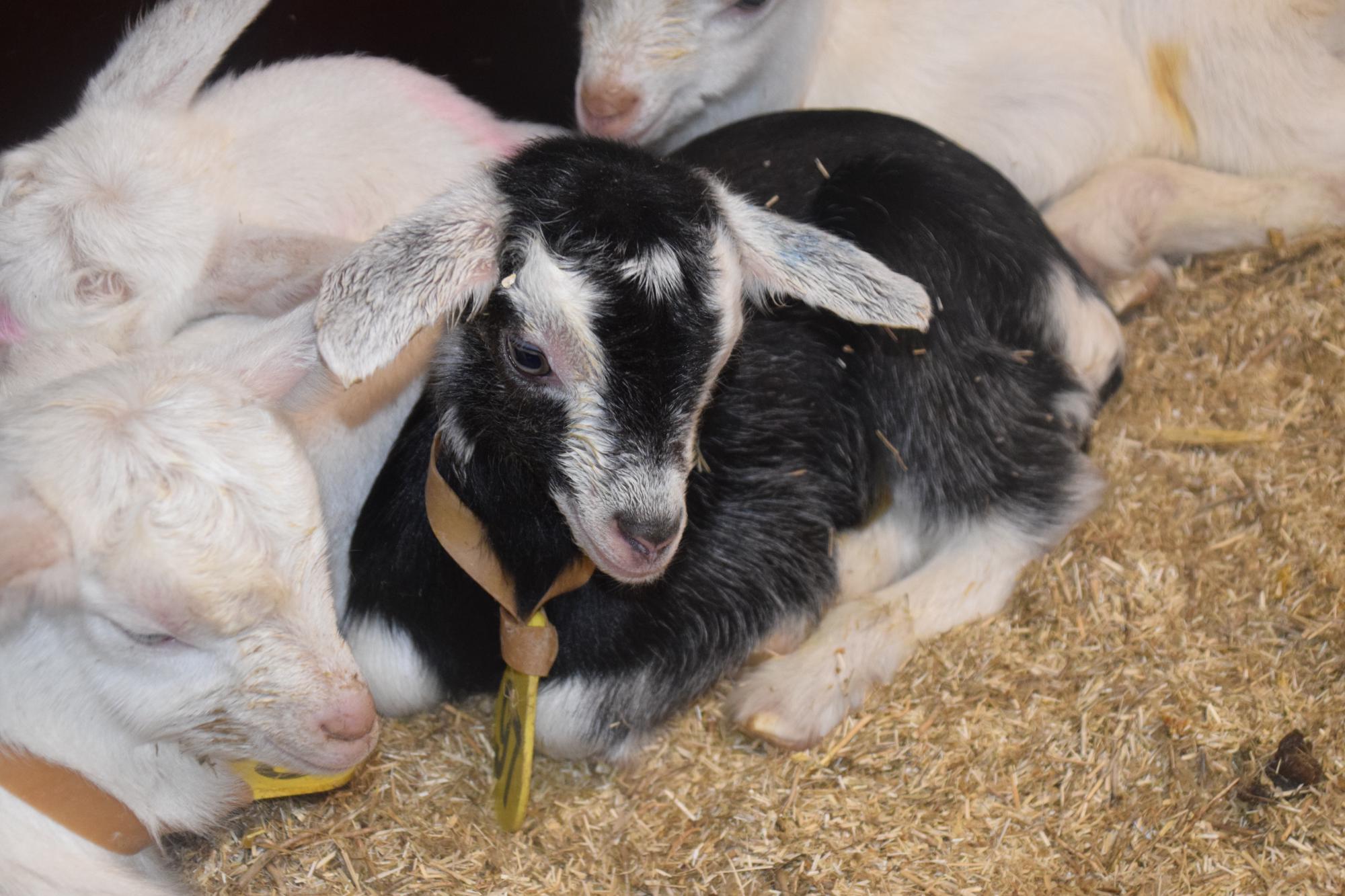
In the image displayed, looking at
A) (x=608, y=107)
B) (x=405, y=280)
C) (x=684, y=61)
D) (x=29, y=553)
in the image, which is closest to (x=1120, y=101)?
(x=684, y=61)

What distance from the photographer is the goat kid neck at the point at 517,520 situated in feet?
8.80

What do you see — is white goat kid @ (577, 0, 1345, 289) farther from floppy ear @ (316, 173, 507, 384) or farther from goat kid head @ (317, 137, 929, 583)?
floppy ear @ (316, 173, 507, 384)

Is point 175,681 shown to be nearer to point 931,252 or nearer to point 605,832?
point 605,832

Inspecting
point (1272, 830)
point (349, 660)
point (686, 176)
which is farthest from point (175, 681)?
point (1272, 830)

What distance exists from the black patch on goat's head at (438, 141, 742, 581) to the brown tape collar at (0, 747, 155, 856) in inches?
43.2

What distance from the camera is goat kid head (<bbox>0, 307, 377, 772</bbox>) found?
83.3 inches

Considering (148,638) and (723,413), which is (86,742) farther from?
(723,413)

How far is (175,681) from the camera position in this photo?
2.27m

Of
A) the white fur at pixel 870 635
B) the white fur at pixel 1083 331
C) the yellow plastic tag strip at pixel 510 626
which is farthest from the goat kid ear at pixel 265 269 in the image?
the white fur at pixel 1083 331

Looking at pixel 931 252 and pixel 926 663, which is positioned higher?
pixel 931 252

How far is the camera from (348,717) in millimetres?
2342

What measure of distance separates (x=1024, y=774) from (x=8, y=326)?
2620mm

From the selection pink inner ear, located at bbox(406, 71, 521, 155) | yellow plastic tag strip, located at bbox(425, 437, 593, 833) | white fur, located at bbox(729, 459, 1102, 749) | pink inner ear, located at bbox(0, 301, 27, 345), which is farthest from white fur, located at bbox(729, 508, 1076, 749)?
pink inner ear, located at bbox(0, 301, 27, 345)

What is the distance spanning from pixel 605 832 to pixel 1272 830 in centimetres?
149
